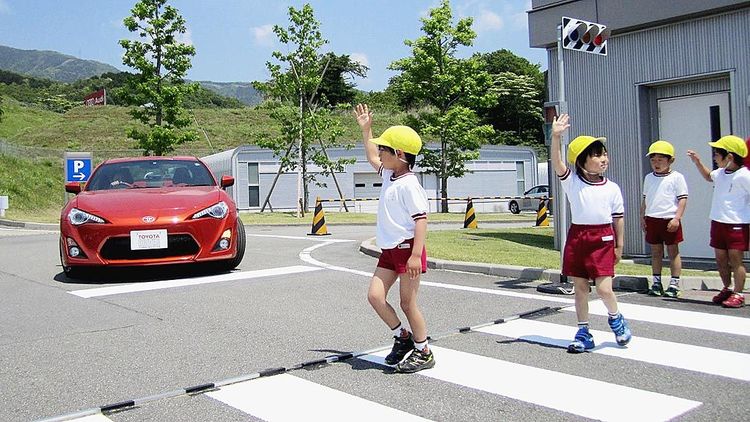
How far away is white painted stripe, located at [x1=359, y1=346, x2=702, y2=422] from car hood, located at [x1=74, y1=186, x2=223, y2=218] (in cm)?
420

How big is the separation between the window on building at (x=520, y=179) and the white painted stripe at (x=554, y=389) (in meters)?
38.4

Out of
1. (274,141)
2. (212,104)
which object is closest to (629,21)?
(274,141)

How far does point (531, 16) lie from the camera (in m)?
12.3

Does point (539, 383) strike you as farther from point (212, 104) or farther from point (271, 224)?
point (212, 104)

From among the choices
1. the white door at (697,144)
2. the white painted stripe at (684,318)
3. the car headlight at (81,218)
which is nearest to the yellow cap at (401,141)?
the white painted stripe at (684,318)

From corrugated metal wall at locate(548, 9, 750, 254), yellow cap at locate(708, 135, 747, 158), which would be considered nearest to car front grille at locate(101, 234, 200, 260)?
yellow cap at locate(708, 135, 747, 158)

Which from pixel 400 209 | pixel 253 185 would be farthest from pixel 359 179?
pixel 400 209

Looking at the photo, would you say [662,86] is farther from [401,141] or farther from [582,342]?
[401,141]

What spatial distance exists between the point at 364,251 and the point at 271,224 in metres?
12.5

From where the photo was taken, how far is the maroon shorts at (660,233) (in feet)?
23.6

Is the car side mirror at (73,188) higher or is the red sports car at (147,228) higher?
the car side mirror at (73,188)

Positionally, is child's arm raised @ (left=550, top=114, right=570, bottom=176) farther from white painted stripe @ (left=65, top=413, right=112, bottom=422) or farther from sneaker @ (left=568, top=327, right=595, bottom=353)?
white painted stripe @ (left=65, top=413, right=112, bottom=422)

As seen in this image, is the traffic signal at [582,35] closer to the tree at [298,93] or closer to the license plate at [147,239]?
the license plate at [147,239]

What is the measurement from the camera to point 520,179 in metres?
42.5
